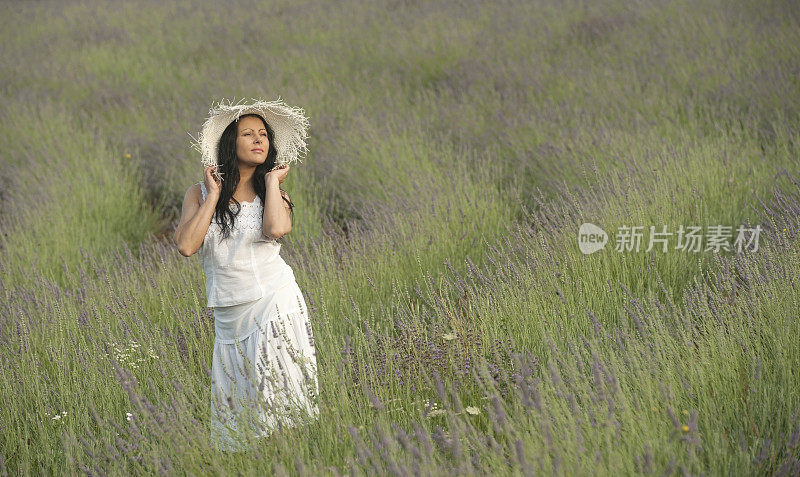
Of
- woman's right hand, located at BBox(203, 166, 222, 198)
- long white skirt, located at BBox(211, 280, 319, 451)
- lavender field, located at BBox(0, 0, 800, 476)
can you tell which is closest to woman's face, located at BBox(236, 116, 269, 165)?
woman's right hand, located at BBox(203, 166, 222, 198)

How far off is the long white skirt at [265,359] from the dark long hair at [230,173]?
316 millimetres

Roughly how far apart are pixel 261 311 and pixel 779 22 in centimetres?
724

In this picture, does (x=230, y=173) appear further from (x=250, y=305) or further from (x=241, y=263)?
(x=250, y=305)

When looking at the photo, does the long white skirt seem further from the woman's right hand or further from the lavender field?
the woman's right hand

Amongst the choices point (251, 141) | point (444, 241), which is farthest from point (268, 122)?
point (444, 241)

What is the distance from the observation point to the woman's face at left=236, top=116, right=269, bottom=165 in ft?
8.89

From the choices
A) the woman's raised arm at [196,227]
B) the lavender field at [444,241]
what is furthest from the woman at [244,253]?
the lavender field at [444,241]

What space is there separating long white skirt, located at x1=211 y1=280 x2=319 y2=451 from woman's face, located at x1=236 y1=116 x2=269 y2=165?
1.62ft

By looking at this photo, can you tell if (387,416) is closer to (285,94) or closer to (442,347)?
(442,347)

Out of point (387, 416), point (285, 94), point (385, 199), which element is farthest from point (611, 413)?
point (285, 94)

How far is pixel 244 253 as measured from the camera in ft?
8.63

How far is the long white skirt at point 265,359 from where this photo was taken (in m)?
2.29

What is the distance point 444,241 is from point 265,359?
72.4 inches

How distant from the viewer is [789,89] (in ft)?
19.2
